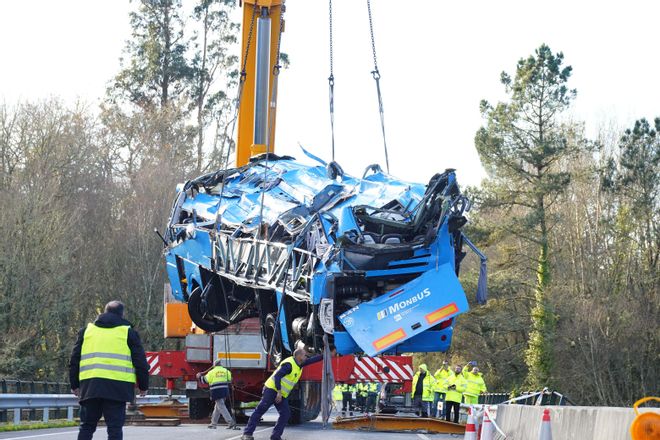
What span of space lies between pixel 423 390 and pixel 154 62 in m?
29.3

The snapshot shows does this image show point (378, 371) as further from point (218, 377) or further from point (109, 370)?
point (109, 370)

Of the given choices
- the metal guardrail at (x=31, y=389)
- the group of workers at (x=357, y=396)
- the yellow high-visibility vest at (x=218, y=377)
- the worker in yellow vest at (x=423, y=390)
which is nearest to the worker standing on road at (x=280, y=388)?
the yellow high-visibility vest at (x=218, y=377)

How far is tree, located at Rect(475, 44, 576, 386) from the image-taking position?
43.8 m

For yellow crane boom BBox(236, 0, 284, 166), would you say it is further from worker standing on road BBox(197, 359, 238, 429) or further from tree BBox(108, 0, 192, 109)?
tree BBox(108, 0, 192, 109)

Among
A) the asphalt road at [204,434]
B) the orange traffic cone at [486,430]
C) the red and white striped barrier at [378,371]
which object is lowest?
the asphalt road at [204,434]

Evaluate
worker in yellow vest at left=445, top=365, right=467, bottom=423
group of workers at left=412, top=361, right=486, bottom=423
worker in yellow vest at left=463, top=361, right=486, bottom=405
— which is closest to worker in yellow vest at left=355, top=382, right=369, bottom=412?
group of workers at left=412, top=361, right=486, bottom=423

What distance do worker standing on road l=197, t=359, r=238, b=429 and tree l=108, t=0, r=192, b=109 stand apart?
34712 mm

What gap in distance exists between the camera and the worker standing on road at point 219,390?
1864 centimetres

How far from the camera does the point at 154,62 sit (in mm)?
53062

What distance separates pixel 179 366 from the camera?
20.8m

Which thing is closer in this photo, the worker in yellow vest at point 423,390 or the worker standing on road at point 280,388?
the worker standing on road at point 280,388

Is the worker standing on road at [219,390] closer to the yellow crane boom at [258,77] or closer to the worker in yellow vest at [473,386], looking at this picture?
the yellow crane boom at [258,77]

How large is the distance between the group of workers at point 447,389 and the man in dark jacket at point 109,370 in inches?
584

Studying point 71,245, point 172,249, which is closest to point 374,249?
point 172,249
